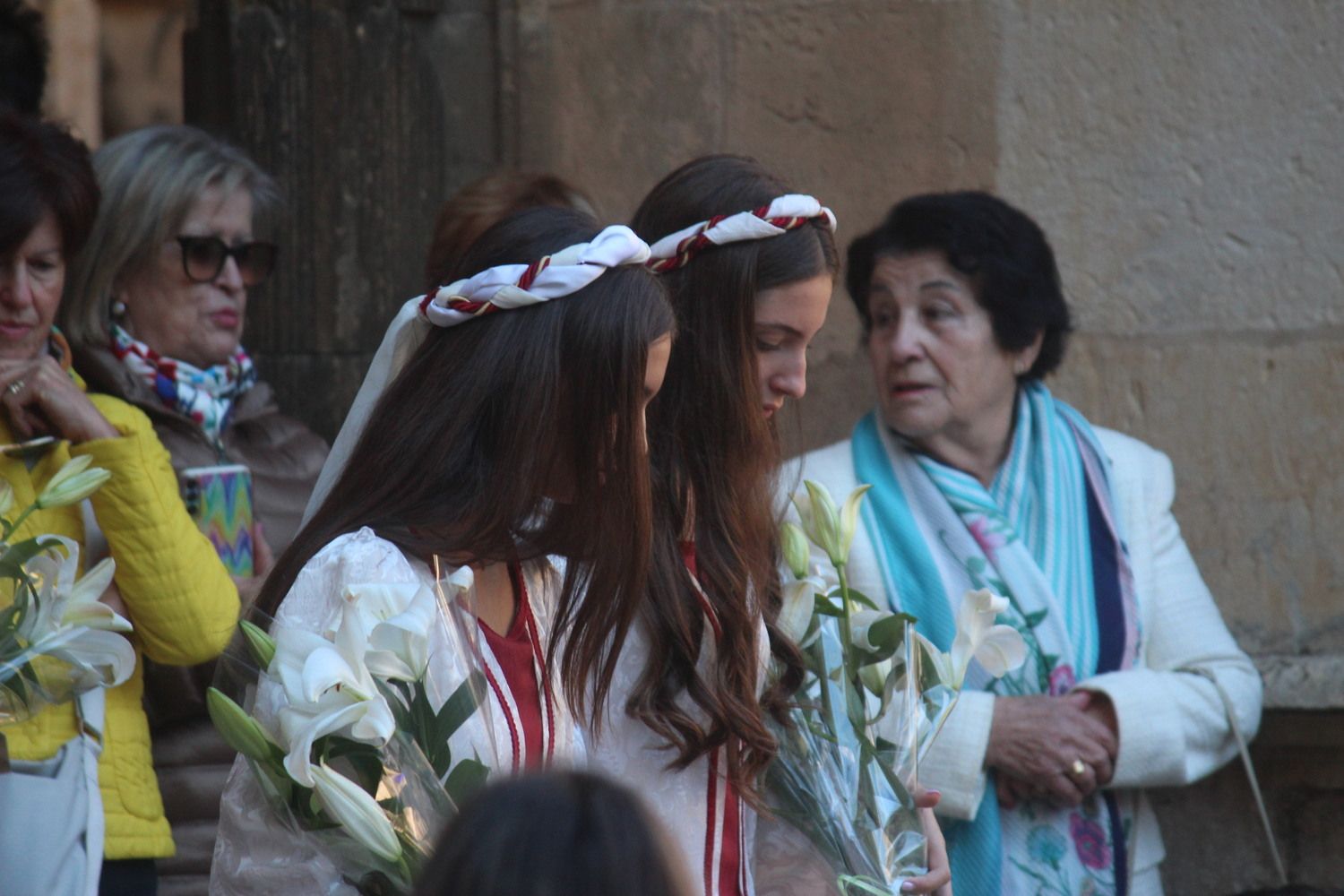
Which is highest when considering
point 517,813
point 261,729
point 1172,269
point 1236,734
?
point 1172,269

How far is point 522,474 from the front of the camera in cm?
206

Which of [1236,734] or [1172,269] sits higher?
[1172,269]

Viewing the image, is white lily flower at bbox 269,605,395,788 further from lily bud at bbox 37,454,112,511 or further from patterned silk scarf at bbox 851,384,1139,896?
patterned silk scarf at bbox 851,384,1139,896

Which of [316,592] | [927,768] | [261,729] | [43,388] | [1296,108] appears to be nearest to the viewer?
[261,729]

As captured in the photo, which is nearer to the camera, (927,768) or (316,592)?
(316,592)

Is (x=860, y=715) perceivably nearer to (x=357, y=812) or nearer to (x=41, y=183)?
(x=357, y=812)

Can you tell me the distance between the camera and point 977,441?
3678 millimetres

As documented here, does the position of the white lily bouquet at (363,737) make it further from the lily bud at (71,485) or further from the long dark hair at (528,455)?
the lily bud at (71,485)

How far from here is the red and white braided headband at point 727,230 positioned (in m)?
2.68

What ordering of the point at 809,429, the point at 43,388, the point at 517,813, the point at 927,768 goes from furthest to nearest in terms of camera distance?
1. the point at 809,429
2. the point at 927,768
3. the point at 43,388
4. the point at 517,813

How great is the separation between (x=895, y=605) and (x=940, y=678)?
108cm

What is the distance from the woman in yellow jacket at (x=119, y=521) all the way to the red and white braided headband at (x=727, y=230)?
2.93ft

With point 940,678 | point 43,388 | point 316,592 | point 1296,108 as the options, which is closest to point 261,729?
point 316,592

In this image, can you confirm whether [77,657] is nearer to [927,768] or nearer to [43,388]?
[43,388]
